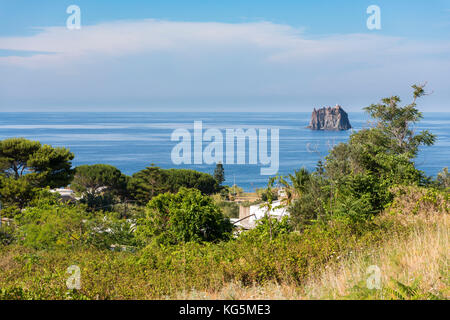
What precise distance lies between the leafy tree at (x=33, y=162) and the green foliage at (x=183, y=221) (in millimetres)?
17472

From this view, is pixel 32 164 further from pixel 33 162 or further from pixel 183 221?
pixel 183 221

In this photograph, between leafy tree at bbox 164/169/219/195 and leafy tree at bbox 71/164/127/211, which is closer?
leafy tree at bbox 71/164/127/211

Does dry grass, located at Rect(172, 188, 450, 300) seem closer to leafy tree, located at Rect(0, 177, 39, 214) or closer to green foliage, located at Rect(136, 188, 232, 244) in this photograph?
green foliage, located at Rect(136, 188, 232, 244)

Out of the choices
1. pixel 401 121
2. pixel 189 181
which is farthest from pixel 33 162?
pixel 401 121

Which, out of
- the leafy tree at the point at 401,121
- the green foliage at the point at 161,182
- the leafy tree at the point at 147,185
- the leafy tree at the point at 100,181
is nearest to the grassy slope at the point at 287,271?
the leafy tree at the point at 401,121

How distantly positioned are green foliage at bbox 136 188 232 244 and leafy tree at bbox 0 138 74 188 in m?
17.5

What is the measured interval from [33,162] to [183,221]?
18.9 meters

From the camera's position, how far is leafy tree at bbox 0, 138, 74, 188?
23.3 meters

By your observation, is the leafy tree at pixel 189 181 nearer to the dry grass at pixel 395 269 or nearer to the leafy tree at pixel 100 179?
the leafy tree at pixel 100 179

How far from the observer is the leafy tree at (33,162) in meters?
23.3

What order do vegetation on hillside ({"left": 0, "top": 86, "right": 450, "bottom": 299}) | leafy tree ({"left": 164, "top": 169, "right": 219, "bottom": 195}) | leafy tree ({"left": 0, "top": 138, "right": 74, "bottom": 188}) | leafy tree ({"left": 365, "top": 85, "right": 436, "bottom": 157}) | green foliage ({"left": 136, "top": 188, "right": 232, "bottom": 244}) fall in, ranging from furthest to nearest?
leafy tree ({"left": 164, "top": 169, "right": 219, "bottom": 195}) < leafy tree ({"left": 0, "top": 138, "right": 74, "bottom": 188}) < leafy tree ({"left": 365, "top": 85, "right": 436, "bottom": 157}) < green foliage ({"left": 136, "top": 188, "right": 232, "bottom": 244}) < vegetation on hillside ({"left": 0, "top": 86, "right": 450, "bottom": 299})

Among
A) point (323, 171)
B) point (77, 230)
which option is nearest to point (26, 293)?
point (77, 230)

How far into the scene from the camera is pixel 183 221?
7.41 metres

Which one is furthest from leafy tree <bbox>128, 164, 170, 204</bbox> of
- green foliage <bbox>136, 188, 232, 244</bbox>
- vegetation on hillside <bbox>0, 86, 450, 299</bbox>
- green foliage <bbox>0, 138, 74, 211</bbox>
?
green foliage <bbox>136, 188, 232, 244</bbox>
